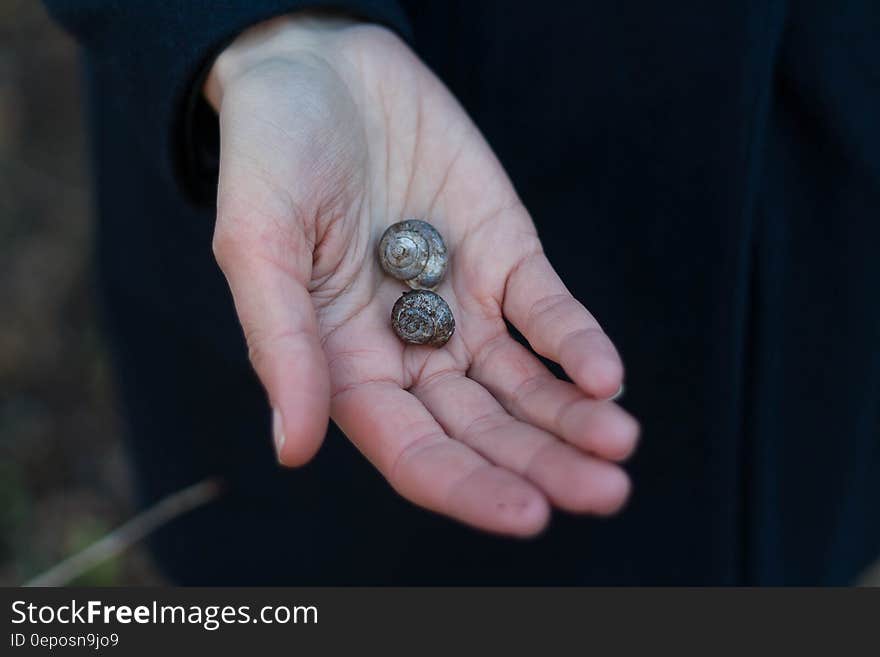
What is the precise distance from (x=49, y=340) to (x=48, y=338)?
1 centimetres

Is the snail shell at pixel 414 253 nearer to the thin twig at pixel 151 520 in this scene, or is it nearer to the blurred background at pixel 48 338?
the thin twig at pixel 151 520

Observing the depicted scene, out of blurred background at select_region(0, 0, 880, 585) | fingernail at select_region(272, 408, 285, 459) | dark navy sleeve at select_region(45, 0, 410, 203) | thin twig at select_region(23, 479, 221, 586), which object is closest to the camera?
fingernail at select_region(272, 408, 285, 459)

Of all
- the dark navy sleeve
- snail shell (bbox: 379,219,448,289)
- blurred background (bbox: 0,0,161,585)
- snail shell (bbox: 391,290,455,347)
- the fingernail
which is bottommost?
blurred background (bbox: 0,0,161,585)

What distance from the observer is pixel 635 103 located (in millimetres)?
2168

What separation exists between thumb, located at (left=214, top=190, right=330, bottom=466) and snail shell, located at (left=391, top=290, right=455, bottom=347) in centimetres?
31

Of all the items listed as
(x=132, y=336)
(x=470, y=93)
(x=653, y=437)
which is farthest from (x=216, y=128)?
(x=653, y=437)

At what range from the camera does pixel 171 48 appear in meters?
1.96

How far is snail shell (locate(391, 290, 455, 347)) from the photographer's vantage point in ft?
6.77

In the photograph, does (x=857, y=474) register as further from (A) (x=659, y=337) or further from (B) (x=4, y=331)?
(B) (x=4, y=331)

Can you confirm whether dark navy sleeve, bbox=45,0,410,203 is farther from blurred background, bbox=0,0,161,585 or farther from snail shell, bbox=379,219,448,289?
blurred background, bbox=0,0,161,585

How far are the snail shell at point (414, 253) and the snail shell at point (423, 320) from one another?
62 millimetres

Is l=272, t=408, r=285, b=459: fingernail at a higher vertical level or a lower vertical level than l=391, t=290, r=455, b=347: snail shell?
lower

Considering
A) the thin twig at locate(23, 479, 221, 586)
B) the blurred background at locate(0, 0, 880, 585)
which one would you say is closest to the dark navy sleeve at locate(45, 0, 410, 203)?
the thin twig at locate(23, 479, 221, 586)

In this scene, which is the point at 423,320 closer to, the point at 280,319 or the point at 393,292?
the point at 393,292
